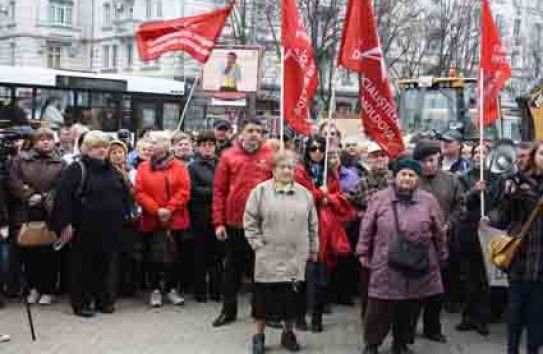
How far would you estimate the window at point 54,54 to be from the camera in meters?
67.1

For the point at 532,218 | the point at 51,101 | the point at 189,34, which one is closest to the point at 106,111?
the point at 51,101

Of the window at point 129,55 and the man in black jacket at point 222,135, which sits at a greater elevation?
the window at point 129,55

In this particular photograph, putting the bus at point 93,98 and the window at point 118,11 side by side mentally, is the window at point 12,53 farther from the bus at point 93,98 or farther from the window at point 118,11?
the bus at point 93,98

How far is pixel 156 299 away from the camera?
9047 millimetres

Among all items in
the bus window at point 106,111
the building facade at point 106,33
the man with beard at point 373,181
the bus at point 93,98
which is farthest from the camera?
the building facade at point 106,33

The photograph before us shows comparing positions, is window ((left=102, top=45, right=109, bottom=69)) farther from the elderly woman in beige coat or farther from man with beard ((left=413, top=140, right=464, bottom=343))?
the elderly woman in beige coat

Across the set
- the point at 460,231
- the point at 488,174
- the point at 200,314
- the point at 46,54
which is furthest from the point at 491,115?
the point at 46,54

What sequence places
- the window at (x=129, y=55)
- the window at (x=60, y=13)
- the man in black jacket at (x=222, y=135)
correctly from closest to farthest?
the man in black jacket at (x=222, y=135), the window at (x=129, y=55), the window at (x=60, y=13)

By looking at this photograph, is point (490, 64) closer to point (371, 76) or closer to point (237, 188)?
point (371, 76)

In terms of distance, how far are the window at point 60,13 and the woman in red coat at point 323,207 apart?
2438 inches

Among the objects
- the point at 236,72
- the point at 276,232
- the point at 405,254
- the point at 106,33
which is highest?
the point at 106,33

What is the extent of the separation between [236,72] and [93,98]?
4.31m

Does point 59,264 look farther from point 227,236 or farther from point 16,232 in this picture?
point 227,236

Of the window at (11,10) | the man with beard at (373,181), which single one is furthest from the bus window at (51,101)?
the window at (11,10)
